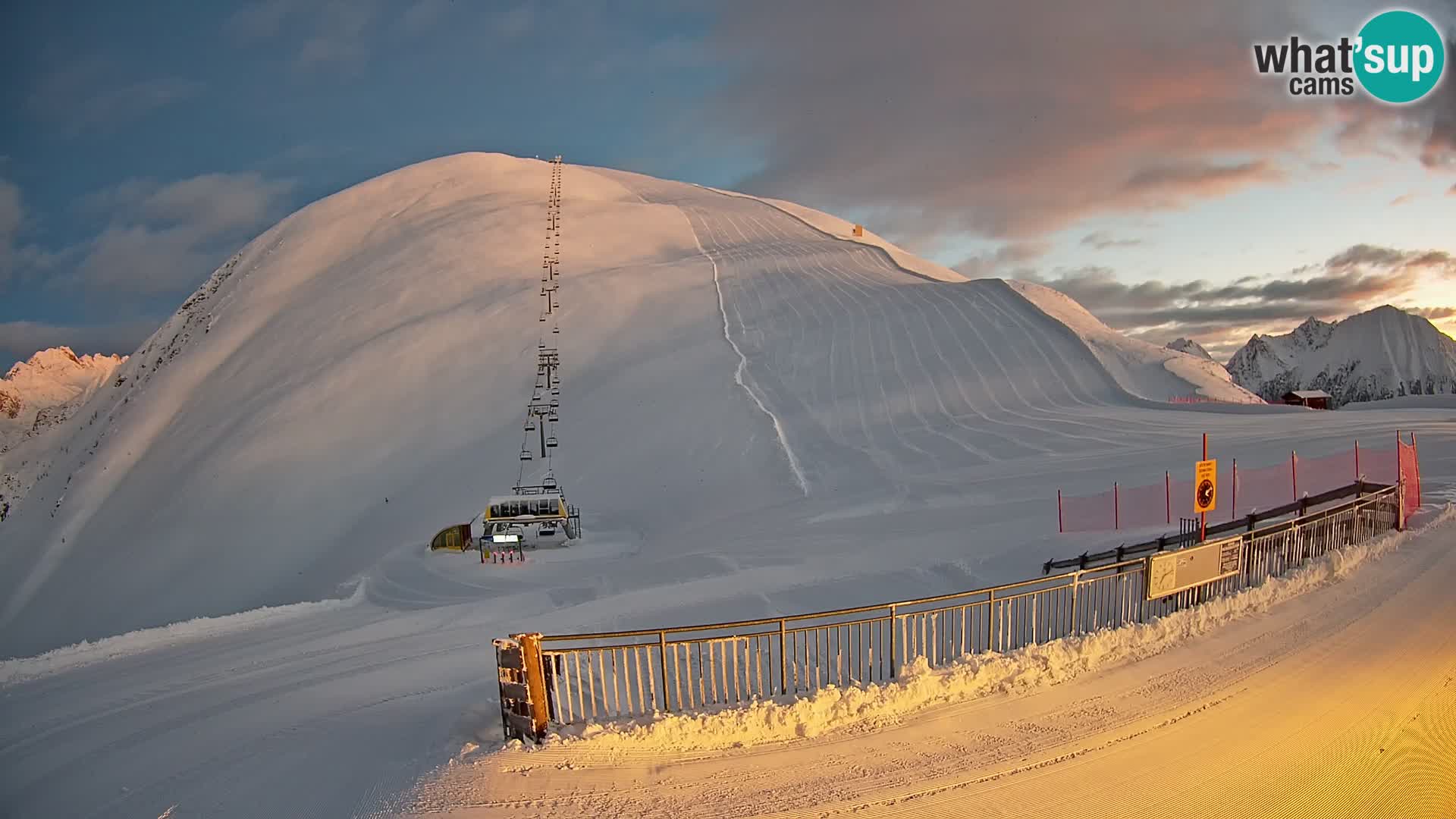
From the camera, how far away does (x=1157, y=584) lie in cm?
963

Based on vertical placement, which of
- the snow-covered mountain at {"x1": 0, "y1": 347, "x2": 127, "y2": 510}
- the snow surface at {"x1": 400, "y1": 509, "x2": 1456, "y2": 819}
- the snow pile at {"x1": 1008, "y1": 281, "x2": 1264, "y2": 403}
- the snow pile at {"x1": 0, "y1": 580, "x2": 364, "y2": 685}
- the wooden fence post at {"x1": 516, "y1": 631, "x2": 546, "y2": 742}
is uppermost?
the snow-covered mountain at {"x1": 0, "y1": 347, "x2": 127, "y2": 510}

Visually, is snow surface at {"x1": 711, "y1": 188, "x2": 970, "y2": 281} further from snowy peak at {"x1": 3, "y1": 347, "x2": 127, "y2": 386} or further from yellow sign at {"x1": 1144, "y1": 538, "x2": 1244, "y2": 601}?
snowy peak at {"x1": 3, "y1": 347, "x2": 127, "y2": 386}

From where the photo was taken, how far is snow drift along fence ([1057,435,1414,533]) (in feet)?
58.9

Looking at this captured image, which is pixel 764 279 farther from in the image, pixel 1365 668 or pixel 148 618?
pixel 1365 668

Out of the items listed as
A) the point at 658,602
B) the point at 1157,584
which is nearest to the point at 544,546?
the point at 658,602

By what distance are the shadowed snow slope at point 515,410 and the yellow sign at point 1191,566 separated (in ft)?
28.8

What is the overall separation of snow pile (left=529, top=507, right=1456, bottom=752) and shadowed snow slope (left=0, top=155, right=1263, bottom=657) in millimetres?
8579

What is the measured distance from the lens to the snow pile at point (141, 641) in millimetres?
13016

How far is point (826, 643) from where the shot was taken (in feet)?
36.3

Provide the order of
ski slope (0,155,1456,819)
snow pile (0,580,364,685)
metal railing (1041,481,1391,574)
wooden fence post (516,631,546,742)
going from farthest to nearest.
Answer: metal railing (1041,481,1391,574), snow pile (0,580,364,685), ski slope (0,155,1456,819), wooden fence post (516,631,546,742)

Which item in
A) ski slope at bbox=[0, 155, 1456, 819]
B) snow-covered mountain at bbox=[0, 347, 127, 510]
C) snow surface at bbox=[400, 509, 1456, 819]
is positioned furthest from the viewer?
snow-covered mountain at bbox=[0, 347, 127, 510]

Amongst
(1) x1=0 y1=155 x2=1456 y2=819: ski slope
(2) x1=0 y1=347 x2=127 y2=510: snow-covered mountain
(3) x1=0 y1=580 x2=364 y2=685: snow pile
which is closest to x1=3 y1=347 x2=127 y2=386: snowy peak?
(2) x1=0 y1=347 x2=127 y2=510: snow-covered mountain

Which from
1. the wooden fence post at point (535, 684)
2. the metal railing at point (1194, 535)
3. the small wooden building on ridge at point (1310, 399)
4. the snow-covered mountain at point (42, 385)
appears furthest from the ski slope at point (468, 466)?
the snow-covered mountain at point (42, 385)

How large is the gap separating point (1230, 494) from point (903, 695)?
14.4 m
